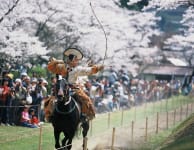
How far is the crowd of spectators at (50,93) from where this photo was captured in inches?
767

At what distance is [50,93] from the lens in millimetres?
24781

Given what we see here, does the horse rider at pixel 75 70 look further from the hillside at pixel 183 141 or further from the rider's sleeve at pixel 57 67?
the hillside at pixel 183 141

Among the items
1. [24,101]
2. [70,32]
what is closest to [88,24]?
[70,32]

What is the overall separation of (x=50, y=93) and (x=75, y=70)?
35.8ft

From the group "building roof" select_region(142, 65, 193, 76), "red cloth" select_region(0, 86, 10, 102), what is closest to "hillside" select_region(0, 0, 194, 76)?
"red cloth" select_region(0, 86, 10, 102)

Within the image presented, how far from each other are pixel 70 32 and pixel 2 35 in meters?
8.19

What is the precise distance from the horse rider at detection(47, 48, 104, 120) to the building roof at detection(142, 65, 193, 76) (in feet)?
130

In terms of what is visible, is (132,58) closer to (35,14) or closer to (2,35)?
(35,14)

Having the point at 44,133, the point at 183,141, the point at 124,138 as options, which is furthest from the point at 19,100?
the point at 183,141

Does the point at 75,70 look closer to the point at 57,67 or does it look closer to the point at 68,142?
the point at 57,67

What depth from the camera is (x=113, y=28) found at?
3472 cm

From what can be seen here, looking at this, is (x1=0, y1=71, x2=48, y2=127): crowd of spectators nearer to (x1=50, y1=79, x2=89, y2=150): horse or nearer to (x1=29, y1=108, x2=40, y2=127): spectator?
Result: (x1=29, y1=108, x2=40, y2=127): spectator

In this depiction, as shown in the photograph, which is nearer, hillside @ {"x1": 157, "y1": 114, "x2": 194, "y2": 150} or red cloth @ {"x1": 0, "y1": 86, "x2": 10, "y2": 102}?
hillside @ {"x1": 157, "y1": 114, "x2": 194, "y2": 150}

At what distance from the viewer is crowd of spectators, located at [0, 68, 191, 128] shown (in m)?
19.5
